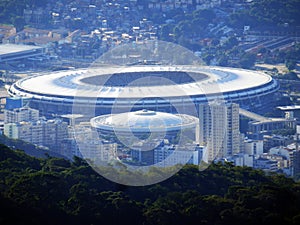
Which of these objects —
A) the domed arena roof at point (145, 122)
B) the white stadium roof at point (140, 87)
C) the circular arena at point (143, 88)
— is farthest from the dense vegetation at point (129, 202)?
the white stadium roof at point (140, 87)

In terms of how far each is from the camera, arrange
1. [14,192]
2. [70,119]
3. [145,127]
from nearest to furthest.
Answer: [14,192] < [145,127] < [70,119]

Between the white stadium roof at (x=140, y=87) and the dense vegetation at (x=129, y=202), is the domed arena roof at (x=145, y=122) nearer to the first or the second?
the white stadium roof at (x=140, y=87)

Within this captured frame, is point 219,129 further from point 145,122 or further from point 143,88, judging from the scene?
point 143,88

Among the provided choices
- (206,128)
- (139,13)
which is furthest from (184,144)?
(139,13)

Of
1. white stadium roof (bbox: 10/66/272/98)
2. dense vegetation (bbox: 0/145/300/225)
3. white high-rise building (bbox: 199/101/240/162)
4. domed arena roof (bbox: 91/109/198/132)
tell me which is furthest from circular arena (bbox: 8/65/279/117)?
dense vegetation (bbox: 0/145/300/225)

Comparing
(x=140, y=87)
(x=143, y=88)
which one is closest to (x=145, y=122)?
(x=143, y=88)

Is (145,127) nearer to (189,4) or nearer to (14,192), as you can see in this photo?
(14,192)

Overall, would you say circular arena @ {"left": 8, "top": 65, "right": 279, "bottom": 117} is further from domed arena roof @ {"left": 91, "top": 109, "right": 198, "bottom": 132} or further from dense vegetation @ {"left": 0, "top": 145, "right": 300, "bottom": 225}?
dense vegetation @ {"left": 0, "top": 145, "right": 300, "bottom": 225}

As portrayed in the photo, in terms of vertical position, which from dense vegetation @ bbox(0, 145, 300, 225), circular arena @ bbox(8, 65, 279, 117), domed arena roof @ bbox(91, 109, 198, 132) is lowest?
circular arena @ bbox(8, 65, 279, 117)
